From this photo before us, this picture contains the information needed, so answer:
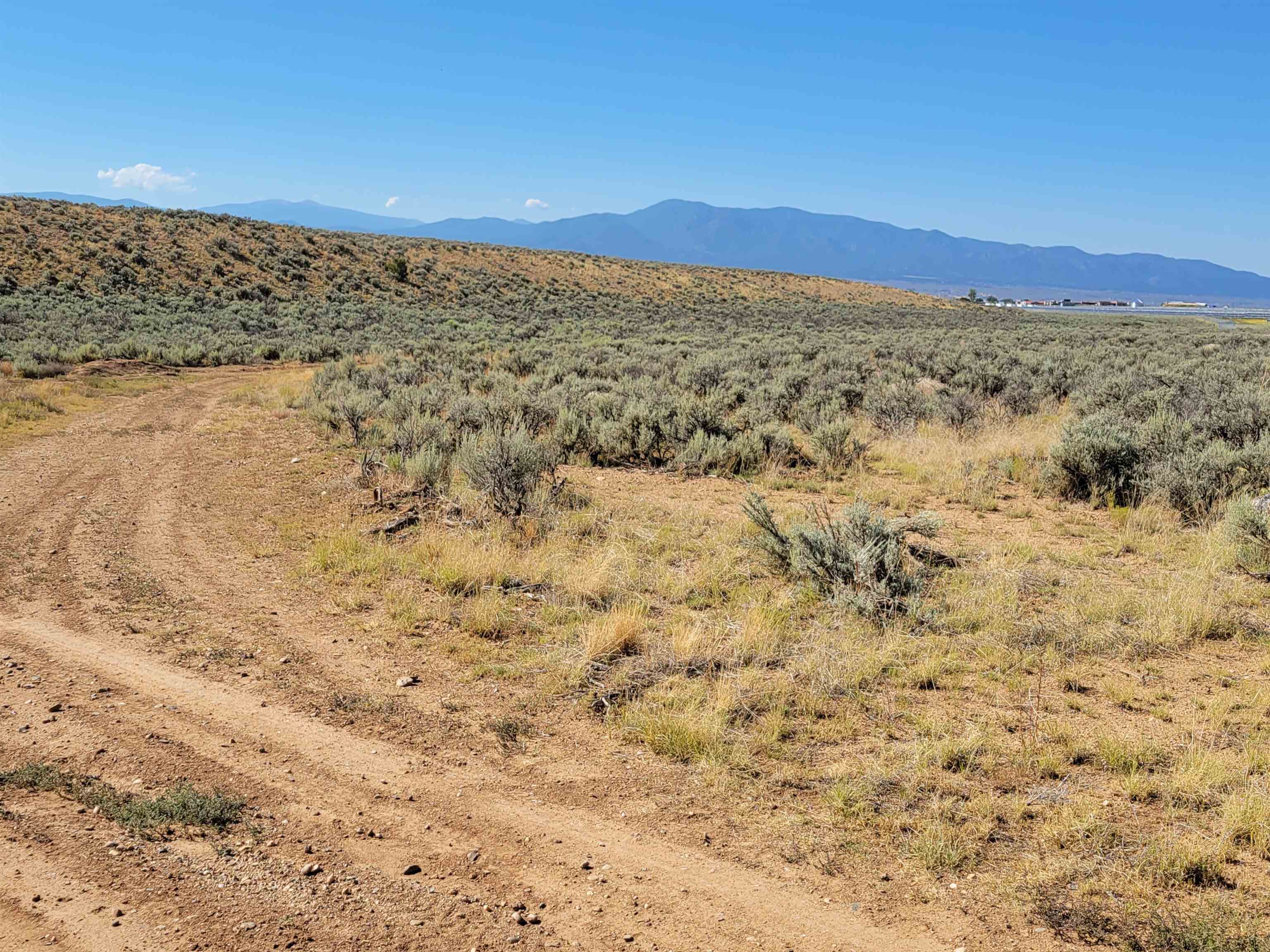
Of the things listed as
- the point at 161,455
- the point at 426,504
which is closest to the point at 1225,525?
the point at 426,504

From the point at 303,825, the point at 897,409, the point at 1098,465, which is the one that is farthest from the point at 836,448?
the point at 303,825

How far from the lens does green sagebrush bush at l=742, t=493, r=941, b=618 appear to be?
6.29 metres

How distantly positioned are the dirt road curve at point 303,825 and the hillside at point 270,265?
39987 millimetres

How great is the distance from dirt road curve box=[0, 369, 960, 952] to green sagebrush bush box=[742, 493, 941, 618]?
277 centimetres

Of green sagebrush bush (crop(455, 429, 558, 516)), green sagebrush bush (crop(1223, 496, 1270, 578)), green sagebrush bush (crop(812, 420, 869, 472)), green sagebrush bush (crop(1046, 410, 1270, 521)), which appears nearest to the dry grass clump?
green sagebrush bush (crop(1223, 496, 1270, 578))

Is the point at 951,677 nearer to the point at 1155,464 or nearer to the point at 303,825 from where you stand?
the point at 303,825

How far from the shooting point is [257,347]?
27516 millimetres

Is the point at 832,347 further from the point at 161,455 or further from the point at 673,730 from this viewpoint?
the point at 673,730

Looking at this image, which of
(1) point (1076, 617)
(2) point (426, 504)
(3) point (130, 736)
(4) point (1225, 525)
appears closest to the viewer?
(3) point (130, 736)

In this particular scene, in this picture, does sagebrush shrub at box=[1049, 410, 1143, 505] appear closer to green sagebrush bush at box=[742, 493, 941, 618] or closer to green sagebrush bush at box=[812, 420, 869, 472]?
green sagebrush bush at box=[812, 420, 869, 472]

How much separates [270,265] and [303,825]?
52.0 metres

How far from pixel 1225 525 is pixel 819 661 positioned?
496cm

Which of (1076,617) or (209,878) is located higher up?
(1076,617)

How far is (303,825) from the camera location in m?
3.74
